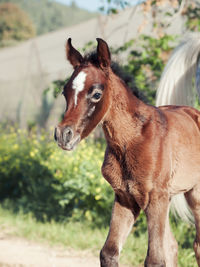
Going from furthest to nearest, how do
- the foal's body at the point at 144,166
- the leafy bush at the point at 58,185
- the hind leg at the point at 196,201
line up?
the leafy bush at the point at 58,185 < the hind leg at the point at 196,201 < the foal's body at the point at 144,166

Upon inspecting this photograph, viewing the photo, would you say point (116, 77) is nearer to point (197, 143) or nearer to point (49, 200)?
point (197, 143)

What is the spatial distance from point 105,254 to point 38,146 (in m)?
4.78

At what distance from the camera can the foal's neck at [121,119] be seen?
264 centimetres

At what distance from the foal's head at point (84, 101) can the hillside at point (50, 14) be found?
5394cm

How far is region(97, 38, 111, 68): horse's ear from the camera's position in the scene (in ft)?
8.21

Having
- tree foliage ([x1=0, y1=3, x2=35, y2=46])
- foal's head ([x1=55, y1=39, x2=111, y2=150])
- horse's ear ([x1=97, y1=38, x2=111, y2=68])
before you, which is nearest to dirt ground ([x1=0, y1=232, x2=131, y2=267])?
foal's head ([x1=55, y1=39, x2=111, y2=150])

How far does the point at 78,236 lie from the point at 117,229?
2.79m

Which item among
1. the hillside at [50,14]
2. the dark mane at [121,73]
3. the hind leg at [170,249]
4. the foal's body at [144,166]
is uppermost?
the hillside at [50,14]

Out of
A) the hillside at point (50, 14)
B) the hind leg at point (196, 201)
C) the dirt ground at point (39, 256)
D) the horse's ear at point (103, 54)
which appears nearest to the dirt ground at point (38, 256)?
the dirt ground at point (39, 256)

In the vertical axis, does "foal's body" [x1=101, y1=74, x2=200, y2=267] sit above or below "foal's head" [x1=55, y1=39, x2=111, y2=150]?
below

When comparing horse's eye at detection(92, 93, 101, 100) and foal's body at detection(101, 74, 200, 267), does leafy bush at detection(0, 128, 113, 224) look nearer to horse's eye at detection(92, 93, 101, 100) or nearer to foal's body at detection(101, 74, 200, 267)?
foal's body at detection(101, 74, 200, 267)

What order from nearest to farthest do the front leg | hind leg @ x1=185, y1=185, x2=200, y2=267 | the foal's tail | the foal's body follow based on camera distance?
the foal's body < the front leg < hind leg @ x1=185, y1=185, x2=200, y2=267 < the foal's tail

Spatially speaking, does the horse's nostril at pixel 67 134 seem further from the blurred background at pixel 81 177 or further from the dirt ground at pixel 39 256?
the dirt ground at pixel 39 256

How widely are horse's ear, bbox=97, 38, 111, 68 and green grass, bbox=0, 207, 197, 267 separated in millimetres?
2642
